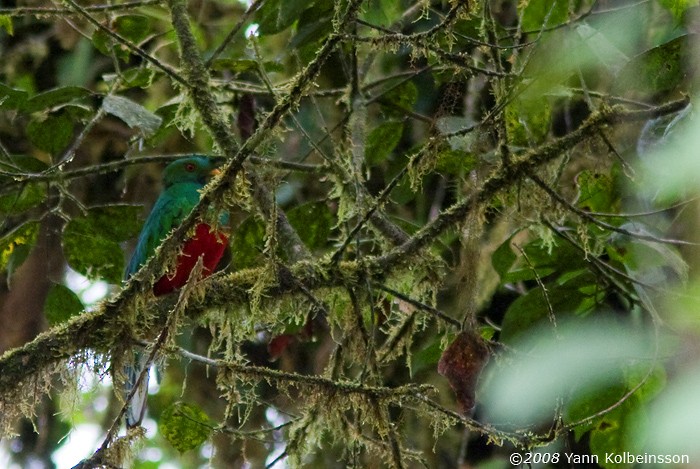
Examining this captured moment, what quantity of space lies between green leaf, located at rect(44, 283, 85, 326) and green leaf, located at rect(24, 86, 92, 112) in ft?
2.10

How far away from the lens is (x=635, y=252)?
2521mm

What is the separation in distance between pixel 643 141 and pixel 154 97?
11.7 feet

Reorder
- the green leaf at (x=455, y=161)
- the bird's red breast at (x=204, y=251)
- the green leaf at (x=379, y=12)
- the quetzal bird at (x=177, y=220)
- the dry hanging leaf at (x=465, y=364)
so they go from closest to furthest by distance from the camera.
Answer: the dry hanging leaf at (x=465, y=364) → the green leaf at (x=455, y=161) → the green leaf at (x=379, y=12) → the bird's red breast at (x=204, y=251) → the quetzal bird at (x=177, y=220)

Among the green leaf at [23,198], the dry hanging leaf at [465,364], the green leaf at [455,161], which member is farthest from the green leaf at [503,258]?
the green leaf at [23,198]

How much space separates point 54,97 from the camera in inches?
125

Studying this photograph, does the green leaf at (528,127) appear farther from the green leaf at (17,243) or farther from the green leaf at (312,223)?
the green leaf at (17,243)

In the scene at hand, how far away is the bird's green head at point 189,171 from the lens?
181 inches

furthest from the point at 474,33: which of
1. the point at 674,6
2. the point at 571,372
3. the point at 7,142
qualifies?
the point at 7,142

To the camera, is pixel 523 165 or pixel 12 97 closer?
pixel 523 165

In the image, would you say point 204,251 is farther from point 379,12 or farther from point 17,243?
point 379,12

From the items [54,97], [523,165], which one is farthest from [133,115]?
[523,165]

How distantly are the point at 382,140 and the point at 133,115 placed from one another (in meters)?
0.93

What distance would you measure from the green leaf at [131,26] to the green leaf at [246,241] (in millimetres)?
872

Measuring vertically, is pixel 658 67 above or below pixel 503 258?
above
